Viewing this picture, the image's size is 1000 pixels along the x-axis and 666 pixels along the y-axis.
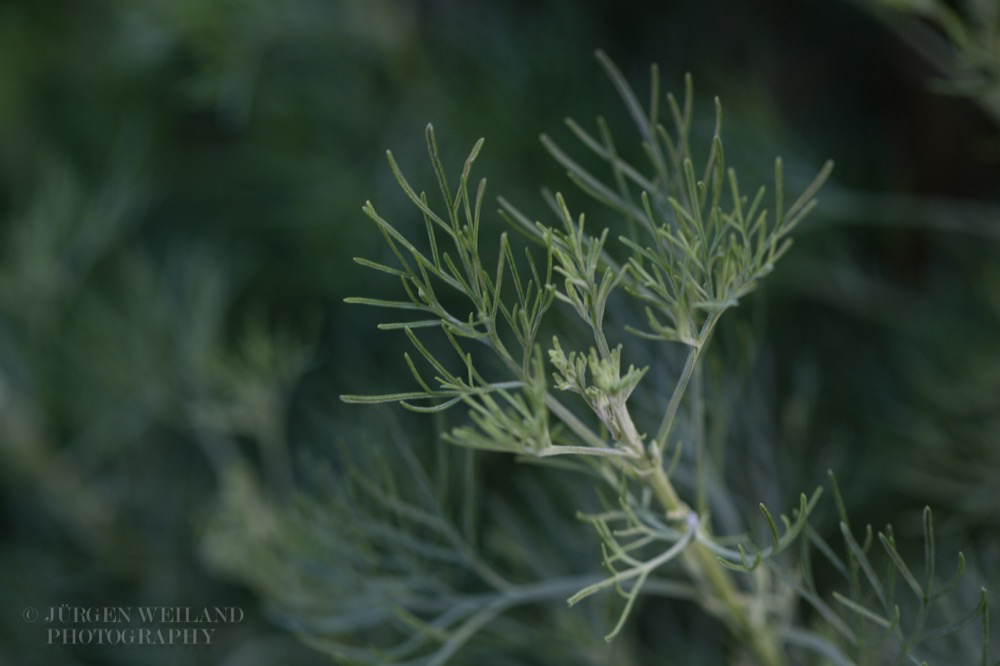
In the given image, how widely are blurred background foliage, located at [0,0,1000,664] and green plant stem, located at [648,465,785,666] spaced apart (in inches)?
7.3

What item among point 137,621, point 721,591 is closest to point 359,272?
point 137,621

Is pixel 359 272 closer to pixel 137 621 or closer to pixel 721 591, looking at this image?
pixel 137 621

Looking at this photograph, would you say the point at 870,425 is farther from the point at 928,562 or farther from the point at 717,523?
the point at 928,562

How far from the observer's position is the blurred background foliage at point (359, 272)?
2.04 feet

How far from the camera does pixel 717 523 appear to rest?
47 cm

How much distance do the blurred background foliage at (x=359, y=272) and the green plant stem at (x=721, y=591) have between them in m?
0.19

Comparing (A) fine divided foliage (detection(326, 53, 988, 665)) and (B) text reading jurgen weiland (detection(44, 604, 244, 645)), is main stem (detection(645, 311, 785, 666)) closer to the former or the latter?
(A) fine divided foliage (detection(326, 53, 988, 665))

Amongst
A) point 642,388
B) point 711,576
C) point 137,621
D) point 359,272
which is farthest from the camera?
point 359,272

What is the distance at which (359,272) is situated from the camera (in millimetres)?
769

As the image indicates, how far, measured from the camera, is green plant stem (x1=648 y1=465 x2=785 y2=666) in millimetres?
308

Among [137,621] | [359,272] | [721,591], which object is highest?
[721,591]

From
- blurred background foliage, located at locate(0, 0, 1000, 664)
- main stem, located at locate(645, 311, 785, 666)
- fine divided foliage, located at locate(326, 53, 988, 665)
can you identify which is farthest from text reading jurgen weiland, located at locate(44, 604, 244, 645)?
main stem, located at locate(645, 311, 785, 666)

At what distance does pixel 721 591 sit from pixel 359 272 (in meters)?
0.49

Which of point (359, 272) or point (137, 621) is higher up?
point (359, 272)
